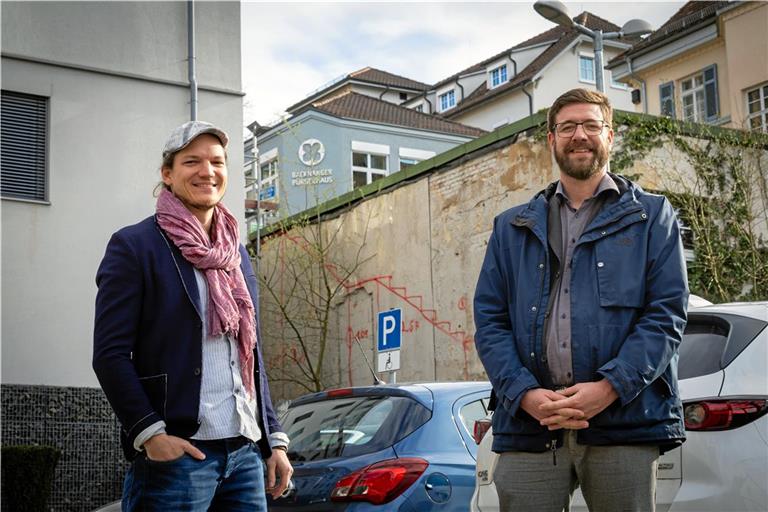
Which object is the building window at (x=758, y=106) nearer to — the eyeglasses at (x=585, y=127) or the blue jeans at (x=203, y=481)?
the eyeglasses at (x=585, y=127)

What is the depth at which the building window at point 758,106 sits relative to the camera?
31.7m

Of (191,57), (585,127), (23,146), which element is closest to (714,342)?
(585,127)

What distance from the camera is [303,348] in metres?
22.3

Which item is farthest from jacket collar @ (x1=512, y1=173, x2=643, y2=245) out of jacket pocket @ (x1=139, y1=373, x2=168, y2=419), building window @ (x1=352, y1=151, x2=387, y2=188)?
building window @ (x1=352, y1=151, x2=387, y2=188)

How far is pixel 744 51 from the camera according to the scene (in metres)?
32.5

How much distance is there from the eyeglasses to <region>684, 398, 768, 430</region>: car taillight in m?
1.64

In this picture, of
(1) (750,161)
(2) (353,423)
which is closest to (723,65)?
(1) (750,161)

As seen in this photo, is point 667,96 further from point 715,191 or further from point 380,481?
point 380,481

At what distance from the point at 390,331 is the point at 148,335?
36.5ft

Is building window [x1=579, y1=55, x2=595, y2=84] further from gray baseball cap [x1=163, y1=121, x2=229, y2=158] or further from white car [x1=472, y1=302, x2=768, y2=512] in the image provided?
gray baseball cap [x1=163, y1=121, x2=229, y2=158]

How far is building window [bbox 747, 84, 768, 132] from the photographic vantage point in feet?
104

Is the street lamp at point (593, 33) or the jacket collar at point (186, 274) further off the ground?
the street lamp at point (593, 33)

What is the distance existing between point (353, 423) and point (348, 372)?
1484cm

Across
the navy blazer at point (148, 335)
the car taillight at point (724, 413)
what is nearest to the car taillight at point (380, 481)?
the car taillight at point (724, 413)
